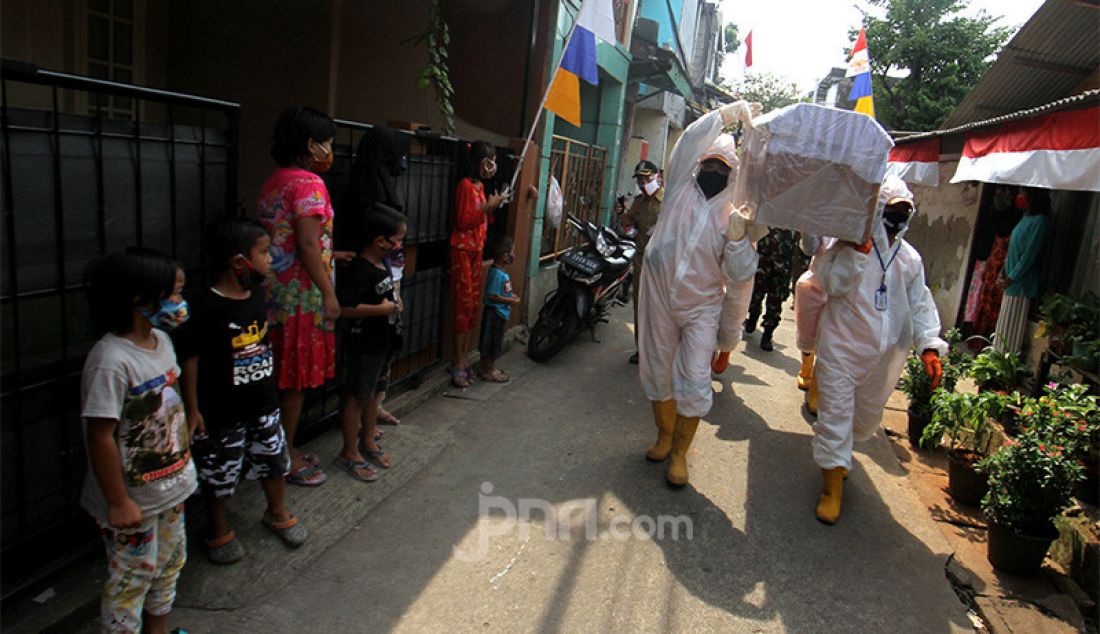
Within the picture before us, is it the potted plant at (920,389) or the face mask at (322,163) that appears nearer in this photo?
the face mask at (322,163)

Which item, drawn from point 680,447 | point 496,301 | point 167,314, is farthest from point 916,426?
point 167,314

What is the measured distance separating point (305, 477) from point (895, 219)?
3.51 metres

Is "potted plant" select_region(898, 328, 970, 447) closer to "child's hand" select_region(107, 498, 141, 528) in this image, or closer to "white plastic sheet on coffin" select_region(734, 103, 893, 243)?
"white plastic sheet on coffin" select_region(734, 103, 893, 243)

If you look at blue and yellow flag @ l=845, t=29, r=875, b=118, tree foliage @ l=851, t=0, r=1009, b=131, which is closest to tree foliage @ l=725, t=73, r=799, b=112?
tree foliage @ l=851, t=0, r=1009, b=131

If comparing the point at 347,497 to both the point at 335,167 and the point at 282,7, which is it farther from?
the point at 282,7

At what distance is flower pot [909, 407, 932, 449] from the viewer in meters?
5.29

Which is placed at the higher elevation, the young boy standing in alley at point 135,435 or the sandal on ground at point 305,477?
the young boy standing in alley at point 135,435

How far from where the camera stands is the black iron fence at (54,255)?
7.34 ft

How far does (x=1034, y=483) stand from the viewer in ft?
11.4

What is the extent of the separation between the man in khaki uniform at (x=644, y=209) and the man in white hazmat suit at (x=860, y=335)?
2.73 metres

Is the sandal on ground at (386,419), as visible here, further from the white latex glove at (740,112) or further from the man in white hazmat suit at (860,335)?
the white latex glove at (740,112)

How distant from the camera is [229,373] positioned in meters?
2.62

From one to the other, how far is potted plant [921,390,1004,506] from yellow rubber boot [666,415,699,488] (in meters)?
1.78

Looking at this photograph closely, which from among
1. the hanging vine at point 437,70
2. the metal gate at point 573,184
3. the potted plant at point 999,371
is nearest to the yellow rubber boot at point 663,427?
the hanging vine at point 437,70
